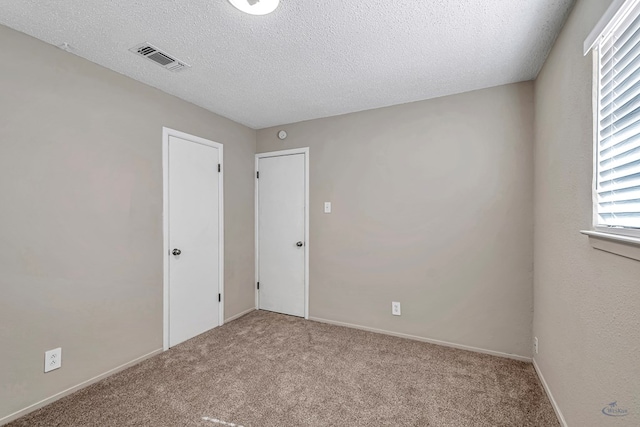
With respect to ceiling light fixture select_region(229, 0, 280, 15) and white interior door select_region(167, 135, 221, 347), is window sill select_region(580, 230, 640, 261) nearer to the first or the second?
ceiling light fixture select_region(229, 0, 280, 15)

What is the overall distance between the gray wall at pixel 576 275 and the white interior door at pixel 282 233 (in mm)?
2340

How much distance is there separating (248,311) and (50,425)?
6.79ft

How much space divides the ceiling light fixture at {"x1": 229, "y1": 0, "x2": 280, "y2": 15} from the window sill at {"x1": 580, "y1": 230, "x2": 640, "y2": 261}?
188cm

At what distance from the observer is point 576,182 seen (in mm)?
1486

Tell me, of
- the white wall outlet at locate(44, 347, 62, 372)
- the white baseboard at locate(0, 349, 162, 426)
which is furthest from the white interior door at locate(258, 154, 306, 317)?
the white wall outlet at locate(44, 347, 62, 372)

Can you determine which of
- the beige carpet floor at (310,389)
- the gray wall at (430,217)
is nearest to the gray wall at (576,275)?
the gray wall at (430,217)

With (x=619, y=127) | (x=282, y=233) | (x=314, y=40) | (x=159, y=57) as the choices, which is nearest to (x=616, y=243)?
(x=619, y=127)

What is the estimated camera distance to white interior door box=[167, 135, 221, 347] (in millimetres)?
2709

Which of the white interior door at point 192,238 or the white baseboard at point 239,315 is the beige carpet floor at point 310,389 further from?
the white baseboard at point 239,315

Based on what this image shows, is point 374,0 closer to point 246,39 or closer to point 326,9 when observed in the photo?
point 326,9

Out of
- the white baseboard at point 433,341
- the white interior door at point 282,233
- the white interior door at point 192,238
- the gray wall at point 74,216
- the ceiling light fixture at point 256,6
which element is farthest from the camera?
the white interior door at point 282,233

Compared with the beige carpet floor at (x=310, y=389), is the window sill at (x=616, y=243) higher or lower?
higher

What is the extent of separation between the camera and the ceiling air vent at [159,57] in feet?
6.26

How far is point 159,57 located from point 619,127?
267cm
